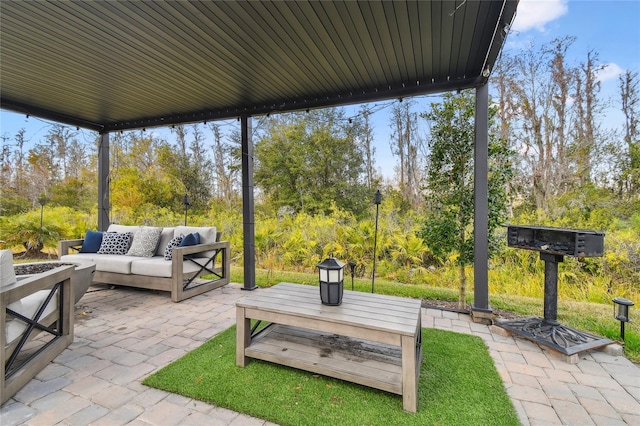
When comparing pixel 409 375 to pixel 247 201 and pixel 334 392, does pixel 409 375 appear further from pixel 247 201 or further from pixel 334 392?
pixel 247 201

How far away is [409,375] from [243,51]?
289 centimetres

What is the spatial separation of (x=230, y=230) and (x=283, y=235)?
1559mm

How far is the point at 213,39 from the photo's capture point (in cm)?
253

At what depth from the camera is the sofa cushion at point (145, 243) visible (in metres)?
4.24

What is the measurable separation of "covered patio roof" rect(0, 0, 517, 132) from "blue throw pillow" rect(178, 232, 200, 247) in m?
1.82

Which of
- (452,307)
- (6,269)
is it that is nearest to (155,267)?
(6,269)

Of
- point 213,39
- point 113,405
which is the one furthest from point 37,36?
point 113,405

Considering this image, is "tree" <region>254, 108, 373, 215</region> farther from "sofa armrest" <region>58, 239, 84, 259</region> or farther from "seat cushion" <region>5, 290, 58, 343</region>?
"seat cushion" <region>5, 290, 58, 343</region>

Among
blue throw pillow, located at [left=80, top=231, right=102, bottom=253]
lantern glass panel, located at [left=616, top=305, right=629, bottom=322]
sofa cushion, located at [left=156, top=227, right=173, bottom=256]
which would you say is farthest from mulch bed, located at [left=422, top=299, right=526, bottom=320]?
blue throw pillow, located at [left=80, top=231, right=102, bottom=253]

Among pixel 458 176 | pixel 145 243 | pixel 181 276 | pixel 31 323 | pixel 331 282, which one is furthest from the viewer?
pixel 145 243

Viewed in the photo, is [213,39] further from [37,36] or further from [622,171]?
[622,171]

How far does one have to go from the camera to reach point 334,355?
211cm

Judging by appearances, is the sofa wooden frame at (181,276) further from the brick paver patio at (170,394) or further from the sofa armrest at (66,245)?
the brick paver patio at (170,394)

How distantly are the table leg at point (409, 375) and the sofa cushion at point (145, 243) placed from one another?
3859 millimetres
